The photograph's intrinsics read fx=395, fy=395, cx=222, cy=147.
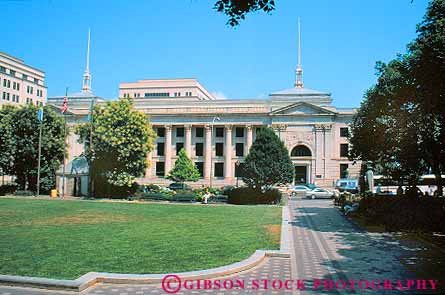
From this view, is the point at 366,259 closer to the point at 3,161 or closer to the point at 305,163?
the point at 3,161

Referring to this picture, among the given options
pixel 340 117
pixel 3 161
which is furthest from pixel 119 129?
pixel 340 117

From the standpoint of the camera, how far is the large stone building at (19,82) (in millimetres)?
84544

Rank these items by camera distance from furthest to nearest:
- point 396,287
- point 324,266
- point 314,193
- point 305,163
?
1. point 305,163
2. point 314,193
3. point 324,266
4. point 396,287

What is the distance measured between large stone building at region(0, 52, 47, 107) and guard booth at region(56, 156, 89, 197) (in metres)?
43.8

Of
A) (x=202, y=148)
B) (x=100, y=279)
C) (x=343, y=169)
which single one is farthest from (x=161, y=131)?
(x=100, y=279)

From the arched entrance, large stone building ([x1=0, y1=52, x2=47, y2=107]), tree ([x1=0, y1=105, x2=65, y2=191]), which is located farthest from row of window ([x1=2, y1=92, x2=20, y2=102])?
the arched entrance

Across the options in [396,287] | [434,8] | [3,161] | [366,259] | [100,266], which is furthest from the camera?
[3,161]

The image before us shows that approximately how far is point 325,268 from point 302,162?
197ft

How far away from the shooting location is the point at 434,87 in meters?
15.2

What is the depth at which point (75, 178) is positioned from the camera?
42.9 m

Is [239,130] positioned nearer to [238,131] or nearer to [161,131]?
[238,131]

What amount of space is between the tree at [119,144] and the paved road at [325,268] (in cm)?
2828

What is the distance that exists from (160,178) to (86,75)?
31.0 meters

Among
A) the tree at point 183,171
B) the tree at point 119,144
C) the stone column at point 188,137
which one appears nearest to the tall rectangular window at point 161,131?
the stone column at point 188,137
